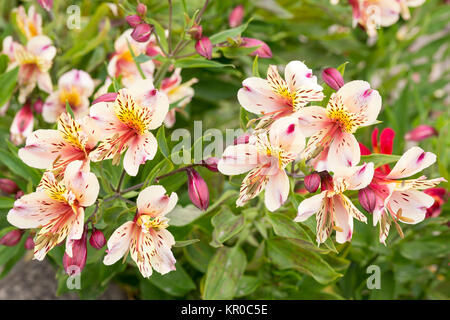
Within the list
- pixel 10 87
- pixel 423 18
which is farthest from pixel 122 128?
pixel 423 18

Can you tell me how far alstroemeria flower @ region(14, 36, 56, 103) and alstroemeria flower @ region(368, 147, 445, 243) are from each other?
70 centimetres

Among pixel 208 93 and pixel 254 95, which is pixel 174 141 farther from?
pixel 208 93

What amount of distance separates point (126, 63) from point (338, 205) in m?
0.58

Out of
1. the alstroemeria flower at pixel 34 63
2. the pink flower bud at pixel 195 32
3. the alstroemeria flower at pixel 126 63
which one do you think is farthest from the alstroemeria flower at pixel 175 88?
the alstroemeria flower at pixel 34 63

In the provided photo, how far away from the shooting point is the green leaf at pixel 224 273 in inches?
41.8

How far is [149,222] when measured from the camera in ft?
2.52

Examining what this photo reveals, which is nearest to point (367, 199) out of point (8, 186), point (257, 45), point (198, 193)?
point (198, 193)

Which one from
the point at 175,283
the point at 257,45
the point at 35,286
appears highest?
the point at 257,45

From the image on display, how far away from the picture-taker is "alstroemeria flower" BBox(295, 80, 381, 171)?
0.76 m

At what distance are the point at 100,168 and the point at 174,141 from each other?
0.60 feet

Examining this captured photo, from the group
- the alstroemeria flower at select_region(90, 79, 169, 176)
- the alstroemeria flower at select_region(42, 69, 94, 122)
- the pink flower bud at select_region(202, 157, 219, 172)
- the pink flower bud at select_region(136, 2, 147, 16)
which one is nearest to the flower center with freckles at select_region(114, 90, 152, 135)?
the alstroemeria flower at select_region(90, 79, 169, 176)

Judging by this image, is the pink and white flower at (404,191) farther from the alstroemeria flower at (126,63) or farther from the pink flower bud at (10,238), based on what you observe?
the pink flower bud at (10,238)

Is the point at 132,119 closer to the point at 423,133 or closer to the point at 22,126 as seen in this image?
the point at 22,126

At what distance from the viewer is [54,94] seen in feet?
3.66
